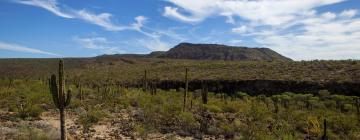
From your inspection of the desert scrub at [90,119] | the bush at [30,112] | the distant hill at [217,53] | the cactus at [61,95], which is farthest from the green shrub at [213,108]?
the distant hill at [217,53]

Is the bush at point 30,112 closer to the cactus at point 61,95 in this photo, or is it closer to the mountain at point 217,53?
the cactus at point 61,95

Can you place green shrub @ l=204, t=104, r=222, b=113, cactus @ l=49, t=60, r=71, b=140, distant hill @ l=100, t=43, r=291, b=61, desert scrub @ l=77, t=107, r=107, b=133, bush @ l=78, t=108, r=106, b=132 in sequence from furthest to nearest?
distant hill @ l=100, t=43, r=291, b=61 → green shrub @ l=204, t=104, r=222, b=113 → bush @ l=78, t=108, r=106, b=132 → desert scrub @ l=77, t=107, r=107, b=133 → cactus @ l=49, t=60, r=71, b=140

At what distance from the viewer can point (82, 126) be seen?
17.3 metres

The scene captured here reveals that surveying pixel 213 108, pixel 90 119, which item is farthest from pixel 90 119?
pixel 213 108

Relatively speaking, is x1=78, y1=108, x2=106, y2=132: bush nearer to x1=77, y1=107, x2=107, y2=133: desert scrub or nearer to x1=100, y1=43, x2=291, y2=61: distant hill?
x1=77, y1=107, x2=107, y2=133: desert scrub

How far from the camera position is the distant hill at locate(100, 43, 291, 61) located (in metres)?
126

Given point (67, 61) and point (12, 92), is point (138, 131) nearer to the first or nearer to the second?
point (12, 92)

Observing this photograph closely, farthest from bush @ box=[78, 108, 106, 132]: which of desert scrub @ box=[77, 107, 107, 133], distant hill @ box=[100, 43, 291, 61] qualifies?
distant hill @ box=[100, 43, 291, 61]

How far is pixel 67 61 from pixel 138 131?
78.3m

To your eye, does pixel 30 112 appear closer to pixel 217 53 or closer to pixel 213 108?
pixel 213 108

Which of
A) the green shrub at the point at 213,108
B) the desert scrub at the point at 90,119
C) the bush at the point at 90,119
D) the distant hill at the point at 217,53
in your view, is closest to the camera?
the desert scrub at the point at 90,119

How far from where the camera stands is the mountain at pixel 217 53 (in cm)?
12619

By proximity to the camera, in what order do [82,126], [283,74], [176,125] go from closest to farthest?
[82,126], [176,125], [283,74]

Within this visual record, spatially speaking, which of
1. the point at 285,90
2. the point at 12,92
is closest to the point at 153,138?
the point at 12,92
